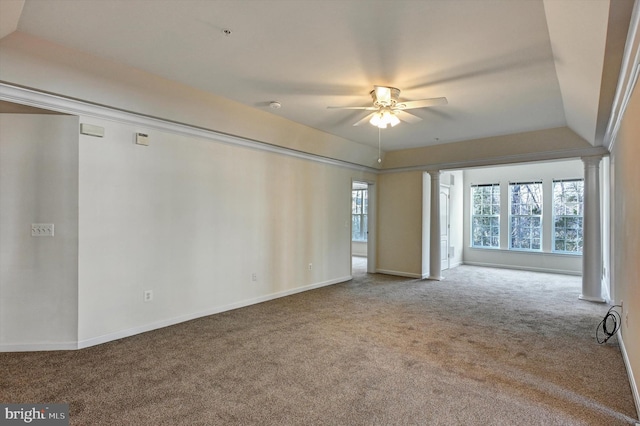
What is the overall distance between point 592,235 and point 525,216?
3398 mm

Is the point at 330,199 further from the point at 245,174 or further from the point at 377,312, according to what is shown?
the point at 377,312

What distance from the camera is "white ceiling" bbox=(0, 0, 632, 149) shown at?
7.42 ft

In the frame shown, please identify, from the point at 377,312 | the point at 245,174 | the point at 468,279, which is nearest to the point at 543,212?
the point at 468,279

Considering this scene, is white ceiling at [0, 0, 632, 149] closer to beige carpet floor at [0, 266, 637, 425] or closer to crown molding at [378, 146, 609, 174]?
crown molding at [378, 146, 609, 174]

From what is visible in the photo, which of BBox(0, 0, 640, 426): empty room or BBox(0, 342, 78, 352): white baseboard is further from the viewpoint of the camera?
BBox(0, 342, 78, 352): white baseboard

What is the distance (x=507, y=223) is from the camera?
8680mm

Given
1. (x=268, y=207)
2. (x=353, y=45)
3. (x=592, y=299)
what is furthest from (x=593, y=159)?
(x=268, y=207)

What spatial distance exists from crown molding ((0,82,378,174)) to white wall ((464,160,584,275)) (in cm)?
631

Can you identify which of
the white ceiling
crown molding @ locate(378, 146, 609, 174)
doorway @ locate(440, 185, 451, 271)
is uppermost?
the white ceiling

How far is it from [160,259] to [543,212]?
8561 millimetres

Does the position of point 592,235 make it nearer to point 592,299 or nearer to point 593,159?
point 592,299

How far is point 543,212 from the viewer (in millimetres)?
8203

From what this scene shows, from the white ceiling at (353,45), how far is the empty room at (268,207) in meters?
0.02

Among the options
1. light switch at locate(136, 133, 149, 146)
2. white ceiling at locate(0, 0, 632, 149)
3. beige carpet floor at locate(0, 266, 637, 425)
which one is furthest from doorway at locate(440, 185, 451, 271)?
light switch at locate(136, 133, 149, 146)
